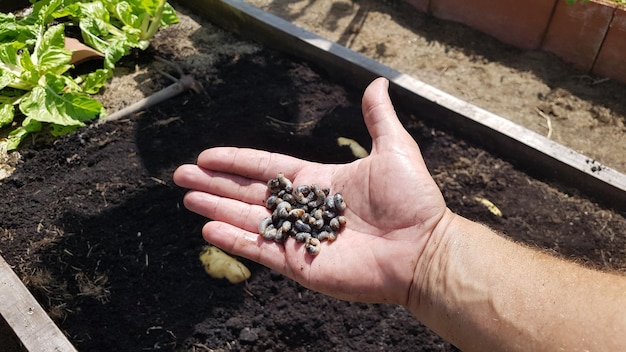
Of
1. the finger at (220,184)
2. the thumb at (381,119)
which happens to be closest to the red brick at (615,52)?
the thumb at (381,119)

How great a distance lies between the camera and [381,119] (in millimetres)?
2398

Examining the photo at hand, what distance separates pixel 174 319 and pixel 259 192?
73 centimetres

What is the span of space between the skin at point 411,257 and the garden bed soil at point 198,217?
18.0 inches

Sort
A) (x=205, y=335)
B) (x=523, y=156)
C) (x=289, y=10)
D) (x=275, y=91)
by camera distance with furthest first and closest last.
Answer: (x=289, y=10) < (x=275, y=91) < (x=523, y=156) < (x=205, y=335)

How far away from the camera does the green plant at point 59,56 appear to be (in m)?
3.32

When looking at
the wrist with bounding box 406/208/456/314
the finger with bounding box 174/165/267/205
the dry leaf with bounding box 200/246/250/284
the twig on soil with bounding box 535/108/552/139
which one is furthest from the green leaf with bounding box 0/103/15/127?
the twig on soil with bounding box 535/108/552/139

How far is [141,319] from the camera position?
101 inches

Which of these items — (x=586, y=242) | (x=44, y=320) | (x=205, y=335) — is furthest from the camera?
(x=586, y=242)

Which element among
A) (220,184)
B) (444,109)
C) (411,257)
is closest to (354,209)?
(411,257)

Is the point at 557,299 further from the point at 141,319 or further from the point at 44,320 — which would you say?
the point at 44,320

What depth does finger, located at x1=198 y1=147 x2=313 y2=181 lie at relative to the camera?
2.53 m

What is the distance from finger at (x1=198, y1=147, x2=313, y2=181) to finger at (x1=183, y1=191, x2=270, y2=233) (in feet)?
0.54

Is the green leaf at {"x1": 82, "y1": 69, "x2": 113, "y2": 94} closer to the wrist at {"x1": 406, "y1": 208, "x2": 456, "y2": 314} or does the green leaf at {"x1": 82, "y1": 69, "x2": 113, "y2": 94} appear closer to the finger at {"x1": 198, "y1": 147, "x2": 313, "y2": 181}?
the finger at {"x1": 198, "y1": 147, "x2": 313, "y2": 181}

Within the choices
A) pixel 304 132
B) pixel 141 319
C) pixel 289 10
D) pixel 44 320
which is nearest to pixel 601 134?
pixel 304 132
